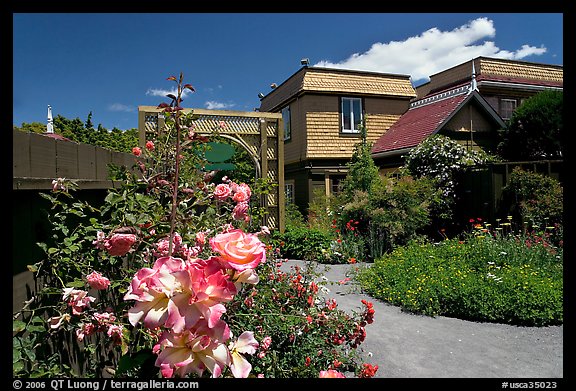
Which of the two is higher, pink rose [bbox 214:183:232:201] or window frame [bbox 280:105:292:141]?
window frame [bbox 280:105:292:141]

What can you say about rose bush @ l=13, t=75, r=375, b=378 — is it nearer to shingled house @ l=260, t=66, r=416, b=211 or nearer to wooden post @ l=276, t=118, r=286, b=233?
wooden post @ l=276, t=118, r=286, b=233

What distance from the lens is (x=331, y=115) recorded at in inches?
584

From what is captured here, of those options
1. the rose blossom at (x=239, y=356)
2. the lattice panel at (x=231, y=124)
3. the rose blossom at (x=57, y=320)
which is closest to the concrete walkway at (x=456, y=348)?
the rose blossom at (x=239, y=356)

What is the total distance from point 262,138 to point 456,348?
695 cm

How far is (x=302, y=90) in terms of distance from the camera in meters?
14.2

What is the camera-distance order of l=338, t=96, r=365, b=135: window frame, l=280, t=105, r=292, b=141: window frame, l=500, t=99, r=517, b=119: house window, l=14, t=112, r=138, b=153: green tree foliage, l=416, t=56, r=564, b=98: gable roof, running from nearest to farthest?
l=14, t=112, r=138, b=153: green tree foliage
l=338, t=96, r=365, b=135: window frame
l=416, t=56, r=564, b=98: gable roof
l=500, t=99, r=517, b=119: house window
l=280, t=105, r=292, b=141: window frame

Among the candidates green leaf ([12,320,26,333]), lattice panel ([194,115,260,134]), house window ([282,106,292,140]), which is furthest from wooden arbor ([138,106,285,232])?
green leaf ([12,320,26,333])

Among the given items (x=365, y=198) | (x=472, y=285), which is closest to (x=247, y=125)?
(x=365, y=198)

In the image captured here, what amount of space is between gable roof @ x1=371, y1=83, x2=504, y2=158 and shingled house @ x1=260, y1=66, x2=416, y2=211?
0.75 meters

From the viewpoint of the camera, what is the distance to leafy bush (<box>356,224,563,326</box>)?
181 inches

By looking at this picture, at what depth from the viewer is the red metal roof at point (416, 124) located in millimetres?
12695

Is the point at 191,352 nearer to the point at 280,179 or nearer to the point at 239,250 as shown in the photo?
the point at 239,250

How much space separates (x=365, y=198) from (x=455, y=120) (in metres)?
5.57
